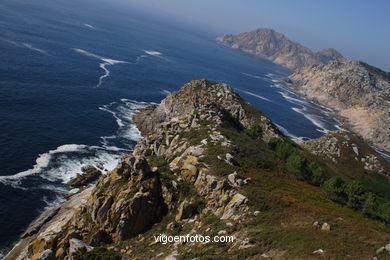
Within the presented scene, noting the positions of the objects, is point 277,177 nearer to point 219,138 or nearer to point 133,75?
point 219,138

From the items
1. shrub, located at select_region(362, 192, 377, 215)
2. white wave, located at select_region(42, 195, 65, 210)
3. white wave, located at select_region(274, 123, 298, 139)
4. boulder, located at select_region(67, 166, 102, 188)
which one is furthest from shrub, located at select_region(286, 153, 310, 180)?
white wave, located at select_region(274, 123, 298, 139)

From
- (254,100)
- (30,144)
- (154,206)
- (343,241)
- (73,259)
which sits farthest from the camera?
(254,100)

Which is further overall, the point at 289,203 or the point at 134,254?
the point at 289,203

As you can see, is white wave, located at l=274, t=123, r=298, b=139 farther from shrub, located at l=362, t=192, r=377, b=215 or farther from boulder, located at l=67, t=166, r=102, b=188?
boulder, located at l=67, t=166, r=102, b=188

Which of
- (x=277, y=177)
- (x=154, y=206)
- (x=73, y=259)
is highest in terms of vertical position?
(x=277, y=177)

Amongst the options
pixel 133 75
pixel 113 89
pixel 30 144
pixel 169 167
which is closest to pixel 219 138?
pixel 169 167

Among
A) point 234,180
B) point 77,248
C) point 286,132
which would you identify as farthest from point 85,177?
point 286,132

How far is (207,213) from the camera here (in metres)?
40.4

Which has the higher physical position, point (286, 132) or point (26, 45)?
point (26, 45)

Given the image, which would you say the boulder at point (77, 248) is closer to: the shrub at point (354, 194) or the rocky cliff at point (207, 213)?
the rocky cliff at point (207, 213)

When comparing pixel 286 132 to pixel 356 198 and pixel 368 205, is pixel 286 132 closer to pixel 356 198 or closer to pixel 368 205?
pixel 356 198

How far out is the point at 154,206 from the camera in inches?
1714

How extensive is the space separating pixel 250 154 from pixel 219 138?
7.61m

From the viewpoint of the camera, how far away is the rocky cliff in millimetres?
30250
